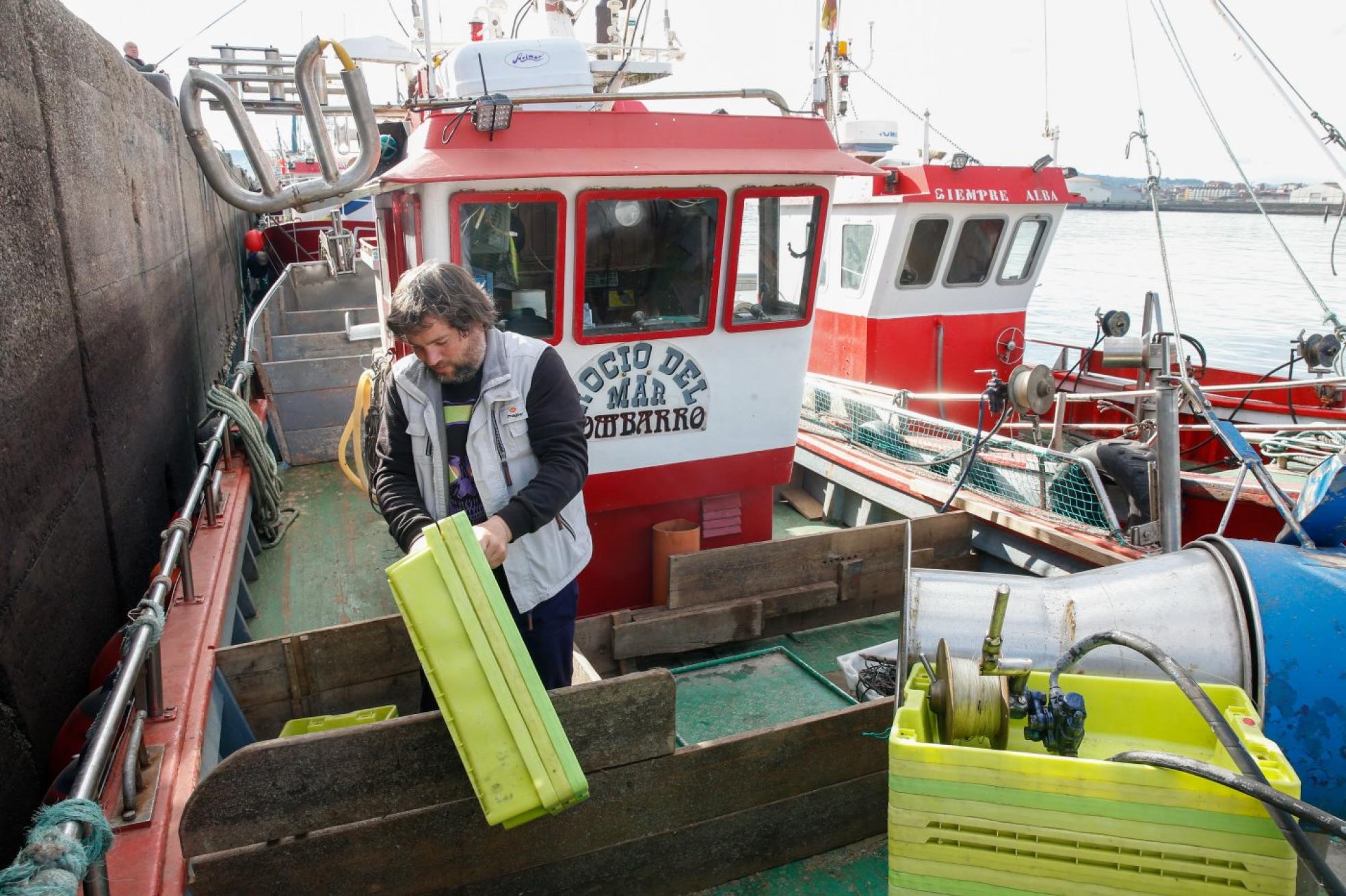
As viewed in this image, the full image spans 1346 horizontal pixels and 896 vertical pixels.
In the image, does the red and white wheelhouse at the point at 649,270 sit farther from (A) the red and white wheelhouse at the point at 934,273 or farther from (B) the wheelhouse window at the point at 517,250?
(A) the red and white wheelhouse at the point at 934,273

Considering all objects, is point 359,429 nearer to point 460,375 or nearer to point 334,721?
point 334,721

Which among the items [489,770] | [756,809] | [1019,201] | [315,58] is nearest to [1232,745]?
[756,809]

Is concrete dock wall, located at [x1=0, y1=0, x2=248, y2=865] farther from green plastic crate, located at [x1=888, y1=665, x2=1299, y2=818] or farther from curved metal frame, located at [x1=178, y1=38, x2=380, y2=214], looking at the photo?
green plastic crate, located at [x1=888, y1=665, x2=1299, y2=818]

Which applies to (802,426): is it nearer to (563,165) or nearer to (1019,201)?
(1019,201)

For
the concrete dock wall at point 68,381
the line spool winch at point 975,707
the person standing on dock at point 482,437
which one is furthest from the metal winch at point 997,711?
the concrete dock wall at point 68,381

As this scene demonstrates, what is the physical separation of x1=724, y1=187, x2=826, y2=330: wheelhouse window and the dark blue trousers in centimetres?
231

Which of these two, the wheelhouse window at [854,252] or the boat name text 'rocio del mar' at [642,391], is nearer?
the boat name text 'rocio del mar' at [642,391]

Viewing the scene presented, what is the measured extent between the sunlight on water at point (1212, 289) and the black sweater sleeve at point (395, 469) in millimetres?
13014

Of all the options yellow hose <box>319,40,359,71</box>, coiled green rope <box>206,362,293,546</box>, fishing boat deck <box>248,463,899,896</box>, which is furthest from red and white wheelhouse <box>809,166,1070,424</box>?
yellow hose <box>319,40,359,71</box>

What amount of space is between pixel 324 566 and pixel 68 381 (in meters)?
2.25

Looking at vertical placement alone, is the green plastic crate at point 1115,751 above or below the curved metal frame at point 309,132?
below

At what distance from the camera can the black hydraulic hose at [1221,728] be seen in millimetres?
1750

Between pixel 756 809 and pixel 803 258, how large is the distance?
316 centimetres

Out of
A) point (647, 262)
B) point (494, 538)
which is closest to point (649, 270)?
point (647, 262)
